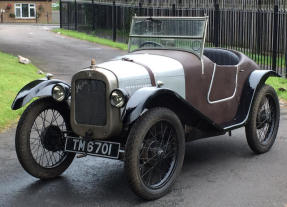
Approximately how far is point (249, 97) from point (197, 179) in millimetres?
1435

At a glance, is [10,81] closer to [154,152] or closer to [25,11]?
[154,152]

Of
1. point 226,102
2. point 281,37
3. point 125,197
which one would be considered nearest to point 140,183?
point 125,197

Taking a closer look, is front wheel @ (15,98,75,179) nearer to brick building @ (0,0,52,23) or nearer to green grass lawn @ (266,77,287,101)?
green grass lawn @ (266,77,287,101)

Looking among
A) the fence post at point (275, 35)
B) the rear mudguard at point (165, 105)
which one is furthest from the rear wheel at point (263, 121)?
the fence post at point (275, 35)

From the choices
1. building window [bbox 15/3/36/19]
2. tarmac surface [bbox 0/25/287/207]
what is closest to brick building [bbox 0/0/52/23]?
building window [bbox 15/3/36/19]

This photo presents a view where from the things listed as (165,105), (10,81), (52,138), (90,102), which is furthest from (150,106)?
(10,81)

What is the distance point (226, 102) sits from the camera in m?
6.02

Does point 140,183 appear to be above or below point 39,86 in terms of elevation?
below

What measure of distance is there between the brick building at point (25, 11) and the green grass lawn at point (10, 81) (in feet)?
132

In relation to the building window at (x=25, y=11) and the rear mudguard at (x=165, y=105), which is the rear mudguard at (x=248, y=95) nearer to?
the rear mudguard at (x=165, y=105)

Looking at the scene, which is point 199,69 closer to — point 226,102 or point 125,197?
point 226,102

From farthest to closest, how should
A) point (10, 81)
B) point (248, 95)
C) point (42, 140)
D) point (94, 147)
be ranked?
1. point (10, 81)
2. point (248, 95)
3. point (42, 140)
4. point (94, 147)

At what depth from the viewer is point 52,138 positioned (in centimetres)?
529

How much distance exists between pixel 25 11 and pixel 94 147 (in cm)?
5150
